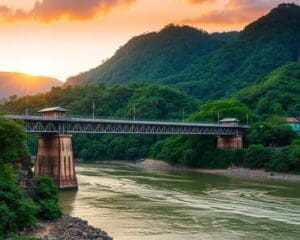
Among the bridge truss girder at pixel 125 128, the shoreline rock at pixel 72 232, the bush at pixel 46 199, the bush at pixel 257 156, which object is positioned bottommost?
the shoreline rock at pixel 72 232

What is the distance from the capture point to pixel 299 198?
62.0m

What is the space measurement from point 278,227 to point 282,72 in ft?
374

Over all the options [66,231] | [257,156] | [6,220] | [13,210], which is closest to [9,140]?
[13,210]

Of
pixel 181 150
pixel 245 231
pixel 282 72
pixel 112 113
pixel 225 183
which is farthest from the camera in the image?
pixel 112 113

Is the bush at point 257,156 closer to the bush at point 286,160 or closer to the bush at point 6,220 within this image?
the bush at point 286,160

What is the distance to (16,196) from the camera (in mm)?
36562

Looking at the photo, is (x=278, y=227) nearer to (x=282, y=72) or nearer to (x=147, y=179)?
(x=147, y=179)

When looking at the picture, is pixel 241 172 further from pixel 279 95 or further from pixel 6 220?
pixel 6 220

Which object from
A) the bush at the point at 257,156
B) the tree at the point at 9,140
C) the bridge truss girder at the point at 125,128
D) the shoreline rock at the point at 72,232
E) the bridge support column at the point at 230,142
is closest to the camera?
the shoreline rock at the point at 72,232

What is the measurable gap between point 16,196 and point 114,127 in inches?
2039

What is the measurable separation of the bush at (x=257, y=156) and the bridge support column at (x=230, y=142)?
344 inches

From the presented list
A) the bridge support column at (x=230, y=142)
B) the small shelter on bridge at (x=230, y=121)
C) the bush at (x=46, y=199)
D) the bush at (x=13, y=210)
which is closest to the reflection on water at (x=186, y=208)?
the bush at (x=46, y=199)

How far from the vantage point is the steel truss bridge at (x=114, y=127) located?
7138 centimetres

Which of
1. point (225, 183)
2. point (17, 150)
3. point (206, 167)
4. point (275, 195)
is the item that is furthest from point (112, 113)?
point (17, 150)
